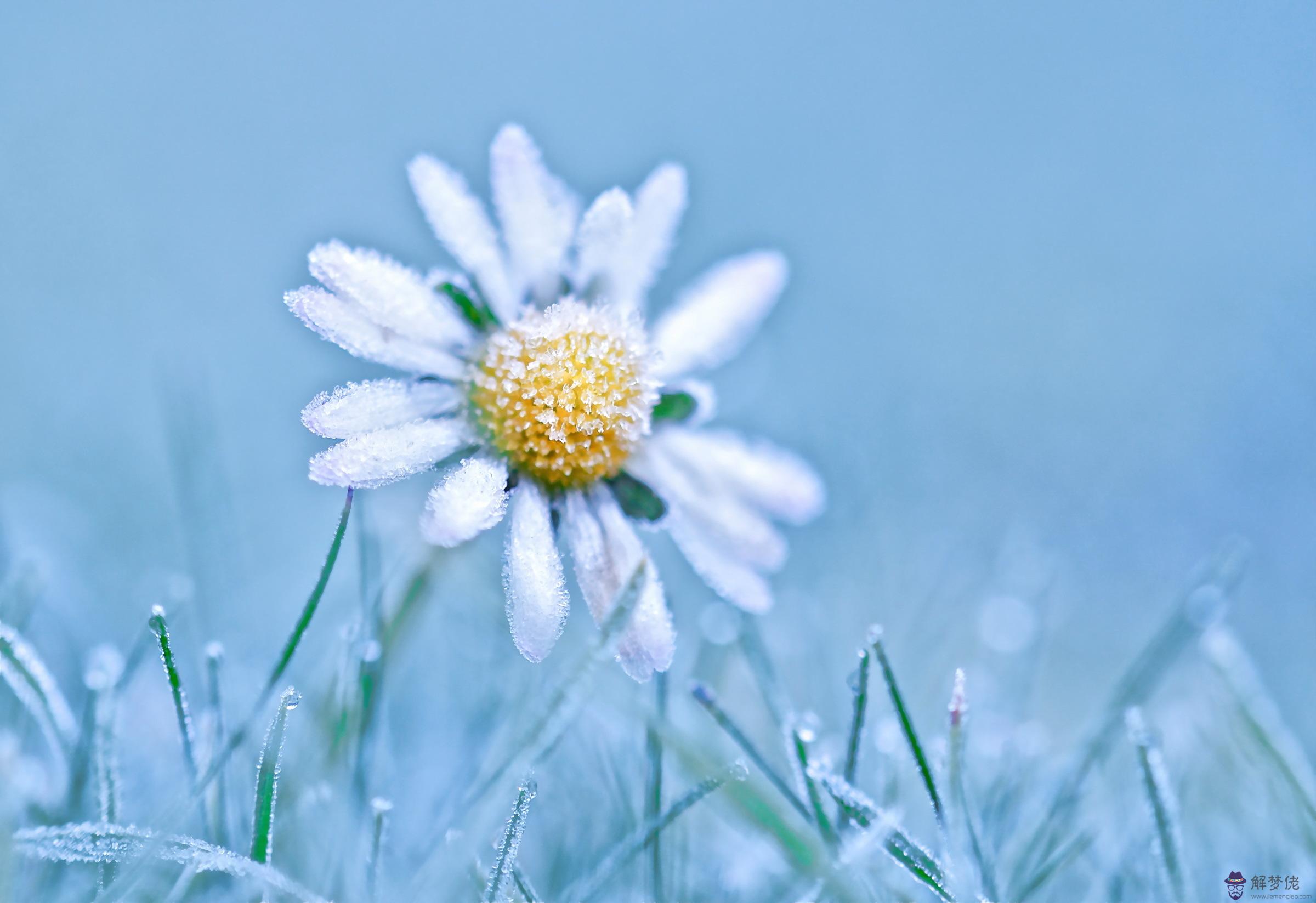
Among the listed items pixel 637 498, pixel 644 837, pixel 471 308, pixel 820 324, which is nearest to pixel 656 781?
pixel 644 837

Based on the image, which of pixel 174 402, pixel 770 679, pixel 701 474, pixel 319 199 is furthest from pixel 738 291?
pixel 319 199

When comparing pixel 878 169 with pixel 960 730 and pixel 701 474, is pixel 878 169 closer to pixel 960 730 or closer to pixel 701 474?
pixel 701 474

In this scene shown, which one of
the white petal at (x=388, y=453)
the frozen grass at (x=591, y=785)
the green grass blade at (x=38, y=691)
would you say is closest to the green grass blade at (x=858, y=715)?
the frozen grass at (x=591, y=785)

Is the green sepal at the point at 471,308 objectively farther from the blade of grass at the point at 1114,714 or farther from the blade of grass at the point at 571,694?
the blade of grass at the point at 1114,714

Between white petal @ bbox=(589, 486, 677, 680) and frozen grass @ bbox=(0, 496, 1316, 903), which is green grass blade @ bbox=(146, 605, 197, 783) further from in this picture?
white petal @ bbox=(589, 486, 677, 680)

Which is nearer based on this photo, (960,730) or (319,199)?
(960,730)

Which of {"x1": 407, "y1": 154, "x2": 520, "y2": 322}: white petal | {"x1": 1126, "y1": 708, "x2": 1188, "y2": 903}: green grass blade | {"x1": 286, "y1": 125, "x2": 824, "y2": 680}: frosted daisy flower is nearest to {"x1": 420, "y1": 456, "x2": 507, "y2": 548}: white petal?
{"x1": 286, "y1": 125, "x2": 824, "y2": 680}: frosted daisy flower

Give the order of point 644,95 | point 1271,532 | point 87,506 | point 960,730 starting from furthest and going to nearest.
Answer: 1. point 644,95
2. point 1271,532
3. point 87,506
4. point 960,730

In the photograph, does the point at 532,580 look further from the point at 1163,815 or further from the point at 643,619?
the point at 1163,815
